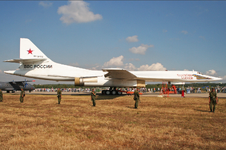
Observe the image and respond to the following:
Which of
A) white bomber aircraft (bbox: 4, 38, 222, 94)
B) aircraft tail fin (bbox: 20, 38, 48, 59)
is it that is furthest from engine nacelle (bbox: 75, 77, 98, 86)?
aircraft tail fin (bbox: 20, 38, 48, 59)

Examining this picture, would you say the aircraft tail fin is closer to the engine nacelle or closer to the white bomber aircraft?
the white bomber aircraft

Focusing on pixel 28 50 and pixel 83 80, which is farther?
pixel 28 50

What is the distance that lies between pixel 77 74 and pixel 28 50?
6.28m

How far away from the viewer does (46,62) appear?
2022cm

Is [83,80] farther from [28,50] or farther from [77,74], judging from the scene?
[28,50]

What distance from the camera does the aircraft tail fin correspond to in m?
19.5

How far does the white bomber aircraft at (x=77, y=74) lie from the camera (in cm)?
1928

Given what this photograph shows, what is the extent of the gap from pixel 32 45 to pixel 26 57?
5.15 ft

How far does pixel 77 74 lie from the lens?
798 inches

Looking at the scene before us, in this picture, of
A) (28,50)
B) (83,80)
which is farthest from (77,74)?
(28,50)

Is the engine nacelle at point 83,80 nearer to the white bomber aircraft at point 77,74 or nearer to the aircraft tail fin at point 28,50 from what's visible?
the white bomber aircraft at point 77,74

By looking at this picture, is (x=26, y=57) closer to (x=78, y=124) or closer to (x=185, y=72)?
(x=78, y=124)

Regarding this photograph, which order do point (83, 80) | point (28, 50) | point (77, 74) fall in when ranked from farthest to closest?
point (77, 74)
point (28, 50)
point (83, 80)

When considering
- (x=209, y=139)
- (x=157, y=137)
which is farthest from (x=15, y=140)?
(x=209, y=139)
